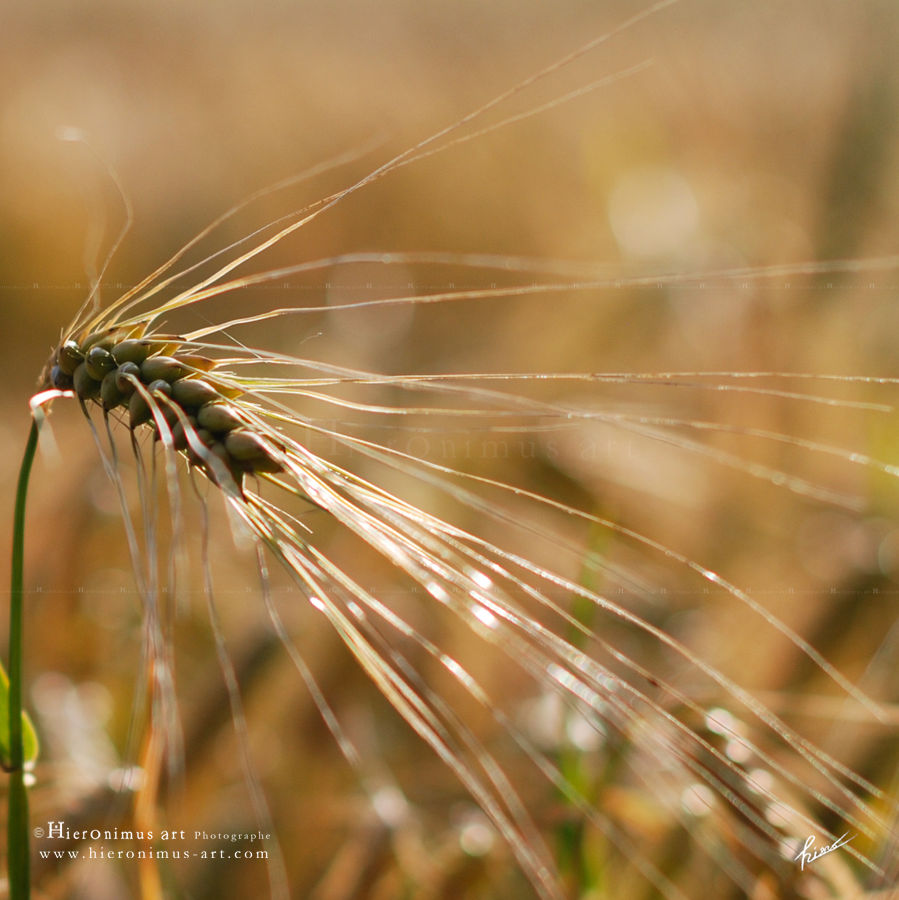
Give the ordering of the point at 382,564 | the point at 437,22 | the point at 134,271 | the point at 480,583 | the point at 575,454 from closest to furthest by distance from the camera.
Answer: the point at 480,583
the point at 575,454
the point at 382,564
the point at 134,271
the point at 437,22

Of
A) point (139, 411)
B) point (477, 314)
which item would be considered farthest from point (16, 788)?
point (477, 314)

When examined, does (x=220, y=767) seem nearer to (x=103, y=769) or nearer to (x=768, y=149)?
(x=103, y=769)

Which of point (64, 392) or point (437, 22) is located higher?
point (437, 22)

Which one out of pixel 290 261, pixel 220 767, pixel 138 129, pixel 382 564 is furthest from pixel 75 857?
pixel 138 129

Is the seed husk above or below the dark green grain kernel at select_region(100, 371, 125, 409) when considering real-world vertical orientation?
below

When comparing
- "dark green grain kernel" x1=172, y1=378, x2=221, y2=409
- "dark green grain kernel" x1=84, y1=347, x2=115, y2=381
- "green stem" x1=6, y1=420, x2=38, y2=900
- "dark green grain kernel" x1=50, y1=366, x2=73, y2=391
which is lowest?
"green stem" x1=6, y1=420, x2=38, y2=900

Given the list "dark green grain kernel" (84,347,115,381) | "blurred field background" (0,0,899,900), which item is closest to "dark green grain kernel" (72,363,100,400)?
"dark green grain kernel" (84,347,115,381)

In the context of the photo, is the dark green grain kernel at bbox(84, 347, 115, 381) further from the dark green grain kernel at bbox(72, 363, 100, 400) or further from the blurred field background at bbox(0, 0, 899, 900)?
the blurred field background at bbox(0, 0, 899, 900)

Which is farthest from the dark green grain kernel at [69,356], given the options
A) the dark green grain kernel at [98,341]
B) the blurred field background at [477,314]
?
the blurred field background at [477,314]
